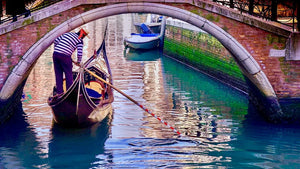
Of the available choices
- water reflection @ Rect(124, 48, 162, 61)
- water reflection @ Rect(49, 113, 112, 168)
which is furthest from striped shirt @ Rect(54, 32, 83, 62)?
water reflection @ Rect(124, 48, 162, 61)

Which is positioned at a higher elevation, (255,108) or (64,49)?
(64,49)

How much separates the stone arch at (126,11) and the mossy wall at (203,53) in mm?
1767

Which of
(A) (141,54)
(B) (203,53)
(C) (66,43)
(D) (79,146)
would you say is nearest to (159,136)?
(D) (79,146)

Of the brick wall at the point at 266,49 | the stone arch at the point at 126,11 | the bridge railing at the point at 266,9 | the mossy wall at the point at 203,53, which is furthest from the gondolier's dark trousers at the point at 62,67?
the mossy wall at the point at 203,53

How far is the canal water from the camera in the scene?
4355 millimetres

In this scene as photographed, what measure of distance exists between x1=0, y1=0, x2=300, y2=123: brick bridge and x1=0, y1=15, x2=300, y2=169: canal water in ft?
1.39

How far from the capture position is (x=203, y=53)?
8969 millimetres

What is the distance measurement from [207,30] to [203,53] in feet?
12.3

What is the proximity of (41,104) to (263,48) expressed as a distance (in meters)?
2.87

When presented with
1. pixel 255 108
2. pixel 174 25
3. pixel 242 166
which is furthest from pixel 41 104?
pixel 174 25

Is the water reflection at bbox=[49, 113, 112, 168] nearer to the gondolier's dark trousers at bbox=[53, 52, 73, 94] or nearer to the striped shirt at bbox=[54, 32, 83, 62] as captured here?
the gondolier's dark trousers at bbox=[53, 52, 73, 94]

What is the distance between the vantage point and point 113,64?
33.0 ft

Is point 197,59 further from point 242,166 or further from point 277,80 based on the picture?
point 242,166

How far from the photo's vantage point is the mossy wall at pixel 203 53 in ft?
24.7
